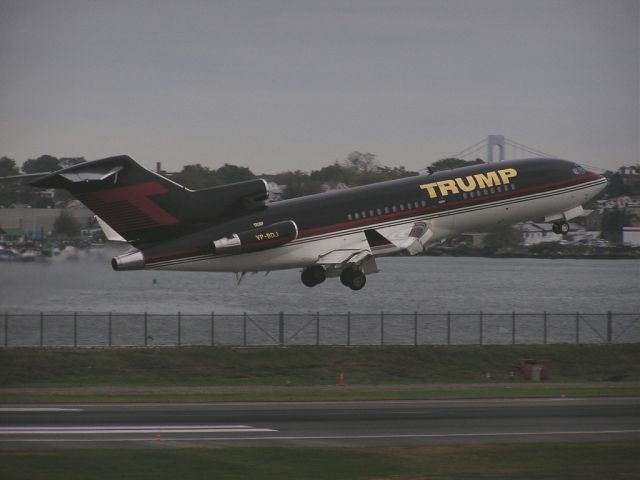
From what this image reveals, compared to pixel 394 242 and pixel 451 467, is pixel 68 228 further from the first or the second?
pixel 451 467

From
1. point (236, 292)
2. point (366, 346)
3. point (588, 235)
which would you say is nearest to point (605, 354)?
point (366, 346)

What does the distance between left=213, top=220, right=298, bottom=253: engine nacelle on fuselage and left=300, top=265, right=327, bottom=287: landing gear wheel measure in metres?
2.98

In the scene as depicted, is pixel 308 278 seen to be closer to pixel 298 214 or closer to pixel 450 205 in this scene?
pixel 298 214

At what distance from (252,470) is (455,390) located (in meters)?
24.9

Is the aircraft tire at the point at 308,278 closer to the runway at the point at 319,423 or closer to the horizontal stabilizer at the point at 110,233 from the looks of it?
the runway at the point at 319,423

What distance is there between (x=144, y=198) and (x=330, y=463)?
18397 millimetres

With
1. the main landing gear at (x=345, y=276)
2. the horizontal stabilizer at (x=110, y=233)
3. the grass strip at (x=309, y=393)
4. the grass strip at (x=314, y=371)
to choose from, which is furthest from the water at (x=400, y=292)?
the horizontal stabilizer at (x=110, y=233)

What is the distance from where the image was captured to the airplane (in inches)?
1836

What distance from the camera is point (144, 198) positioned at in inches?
1850

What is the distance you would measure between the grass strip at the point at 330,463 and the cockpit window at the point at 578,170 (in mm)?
24823

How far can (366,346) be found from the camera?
68562 mm

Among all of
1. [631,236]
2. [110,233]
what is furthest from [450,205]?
[631,236]

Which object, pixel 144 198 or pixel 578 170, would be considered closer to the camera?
pixel 144 198

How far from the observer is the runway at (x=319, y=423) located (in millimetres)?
36375
